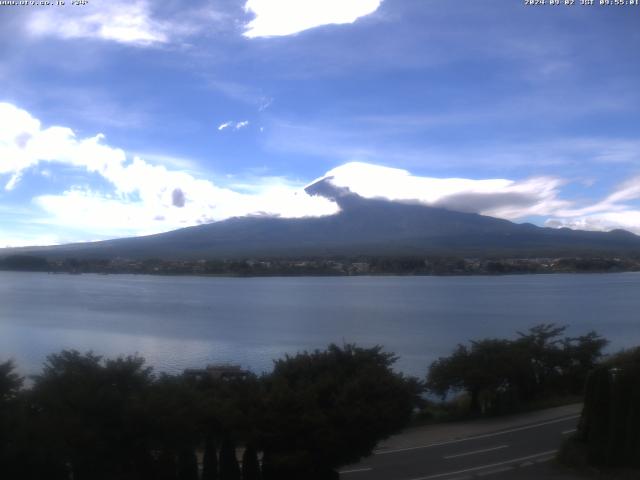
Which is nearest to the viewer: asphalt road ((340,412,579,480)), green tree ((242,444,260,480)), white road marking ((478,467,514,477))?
green tree ((242,444,260,480))

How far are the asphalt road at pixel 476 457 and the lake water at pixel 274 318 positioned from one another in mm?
8764

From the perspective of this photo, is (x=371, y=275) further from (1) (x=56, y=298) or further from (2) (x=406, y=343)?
(2) (x=406, y=343)

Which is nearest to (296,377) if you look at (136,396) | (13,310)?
(136,396)

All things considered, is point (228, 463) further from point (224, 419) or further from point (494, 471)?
point (494, 471)

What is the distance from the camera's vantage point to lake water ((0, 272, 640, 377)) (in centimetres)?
2528

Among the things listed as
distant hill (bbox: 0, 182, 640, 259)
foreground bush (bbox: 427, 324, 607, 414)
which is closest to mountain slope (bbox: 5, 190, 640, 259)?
distant hill (bbox: 0, 182, 640, 259)

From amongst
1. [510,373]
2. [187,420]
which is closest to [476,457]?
[187,420]

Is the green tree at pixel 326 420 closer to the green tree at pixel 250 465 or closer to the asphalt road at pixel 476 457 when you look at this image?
the green tree at pixel 250 465

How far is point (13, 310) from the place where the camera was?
1486 inches

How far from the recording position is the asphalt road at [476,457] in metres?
9.77

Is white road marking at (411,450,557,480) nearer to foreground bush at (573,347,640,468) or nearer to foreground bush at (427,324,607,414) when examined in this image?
foreground bush at (573,347,640,468)

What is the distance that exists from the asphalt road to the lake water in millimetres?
8764

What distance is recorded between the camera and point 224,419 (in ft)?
27.2

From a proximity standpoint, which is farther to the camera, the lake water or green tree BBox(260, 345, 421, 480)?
the lake water
